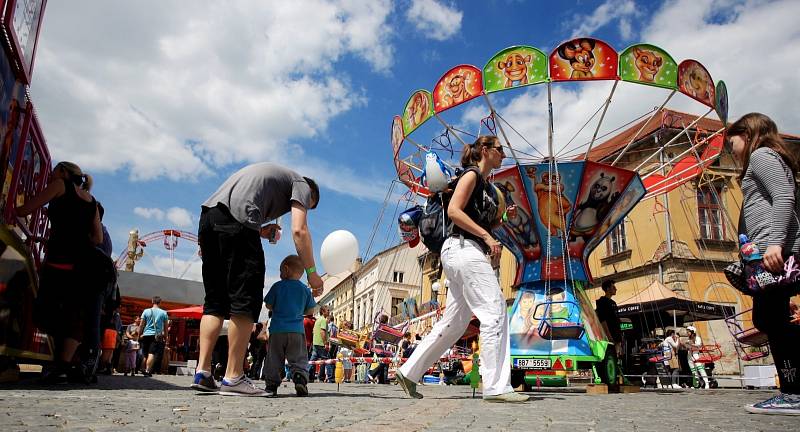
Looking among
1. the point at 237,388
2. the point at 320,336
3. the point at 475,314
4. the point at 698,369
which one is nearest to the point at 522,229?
the point at 320,336

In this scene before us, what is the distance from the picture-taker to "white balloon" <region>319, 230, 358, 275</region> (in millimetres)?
15227

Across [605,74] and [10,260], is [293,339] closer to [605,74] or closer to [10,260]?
[10,260]

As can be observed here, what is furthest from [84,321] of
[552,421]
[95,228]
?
[552,421]

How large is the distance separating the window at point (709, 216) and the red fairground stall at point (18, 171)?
23.4 metres

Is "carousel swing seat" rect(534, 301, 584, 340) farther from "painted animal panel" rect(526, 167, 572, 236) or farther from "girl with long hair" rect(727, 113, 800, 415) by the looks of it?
"girl with long hair" rect(727, 113, 800, 415)

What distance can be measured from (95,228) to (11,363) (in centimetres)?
143

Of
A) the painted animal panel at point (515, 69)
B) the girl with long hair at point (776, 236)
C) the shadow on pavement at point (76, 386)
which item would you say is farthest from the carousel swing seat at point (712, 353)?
the shadow on pavement at point (76, 386)

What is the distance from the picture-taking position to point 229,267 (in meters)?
4.08

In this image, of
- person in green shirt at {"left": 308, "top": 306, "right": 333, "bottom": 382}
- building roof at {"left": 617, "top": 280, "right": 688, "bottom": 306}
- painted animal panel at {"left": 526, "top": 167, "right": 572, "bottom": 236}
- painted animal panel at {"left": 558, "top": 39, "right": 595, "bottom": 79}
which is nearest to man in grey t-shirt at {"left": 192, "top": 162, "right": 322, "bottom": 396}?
A: painted animal panel at {"left": 558, "top": 39, "right": 595, "bottom": 79}

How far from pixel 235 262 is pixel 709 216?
78.0ft

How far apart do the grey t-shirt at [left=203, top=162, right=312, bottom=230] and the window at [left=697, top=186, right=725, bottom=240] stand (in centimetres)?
2257

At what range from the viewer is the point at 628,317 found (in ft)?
60.3

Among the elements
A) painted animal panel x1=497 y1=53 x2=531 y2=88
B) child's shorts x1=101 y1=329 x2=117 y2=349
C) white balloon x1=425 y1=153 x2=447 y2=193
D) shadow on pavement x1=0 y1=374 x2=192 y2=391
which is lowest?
shadow on pavement x1=0 y1=374 x2=192 y2=391

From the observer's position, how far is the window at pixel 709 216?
925 inches
